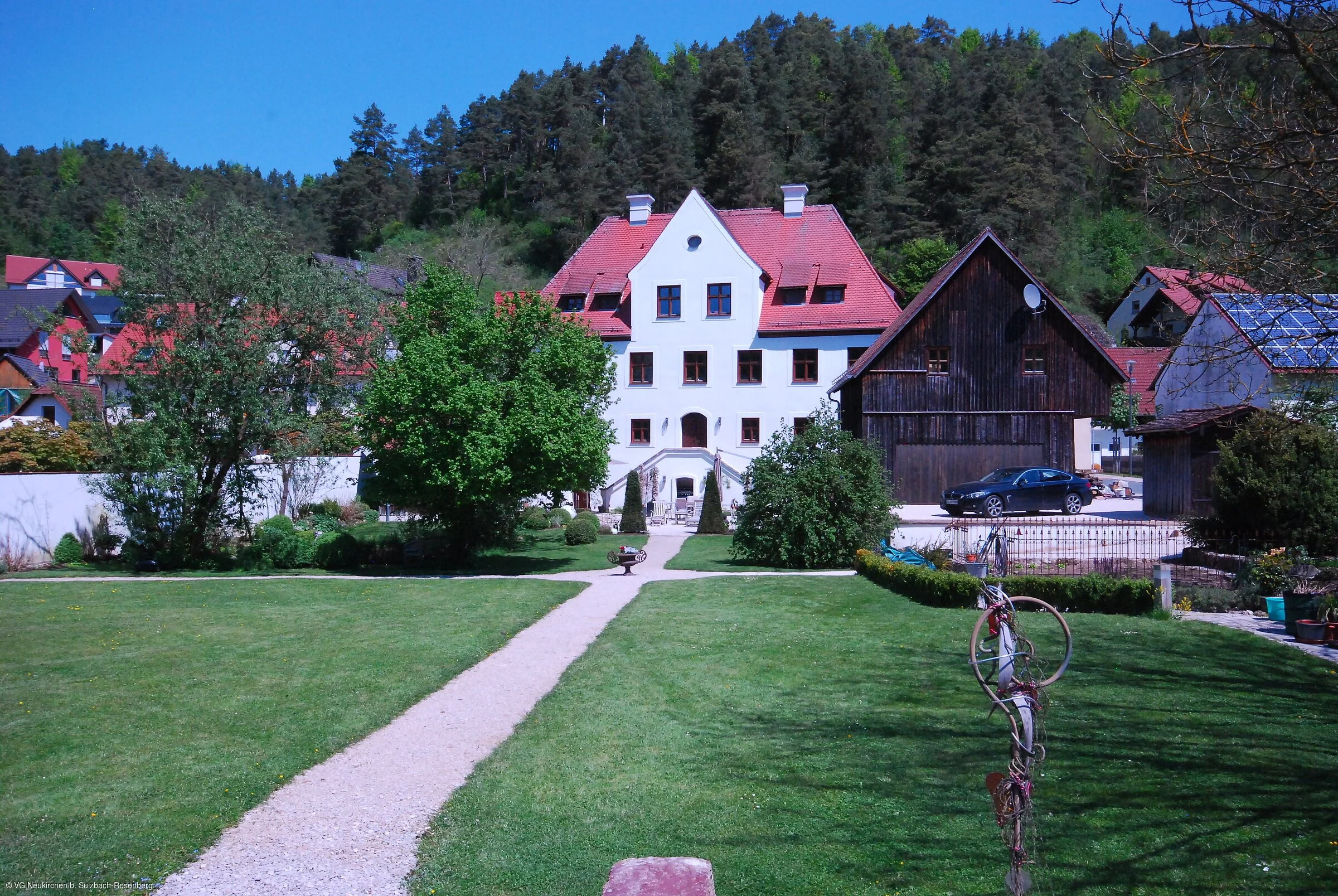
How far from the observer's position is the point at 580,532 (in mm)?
32094

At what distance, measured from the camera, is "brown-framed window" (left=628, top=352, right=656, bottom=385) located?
145 ft

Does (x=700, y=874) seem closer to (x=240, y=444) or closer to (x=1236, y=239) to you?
(x=1236, y=239)

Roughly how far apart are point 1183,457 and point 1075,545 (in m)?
9.18

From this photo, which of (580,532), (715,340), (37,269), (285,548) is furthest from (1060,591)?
(37,269)

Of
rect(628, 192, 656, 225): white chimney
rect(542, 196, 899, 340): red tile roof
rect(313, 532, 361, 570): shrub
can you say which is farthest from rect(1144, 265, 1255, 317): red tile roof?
rect(628, 192, 656, 225): white chimney

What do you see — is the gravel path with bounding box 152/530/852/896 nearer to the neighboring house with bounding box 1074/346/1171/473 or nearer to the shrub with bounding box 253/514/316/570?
the shrub with bounding box 253/514/316/570

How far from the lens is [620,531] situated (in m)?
36.8

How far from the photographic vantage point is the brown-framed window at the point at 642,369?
44281mm

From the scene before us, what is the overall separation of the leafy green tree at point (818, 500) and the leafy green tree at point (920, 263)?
37.4m

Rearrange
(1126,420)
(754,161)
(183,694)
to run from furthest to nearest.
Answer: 1. (754,161)
2. (1126,420)
3. (183,694)

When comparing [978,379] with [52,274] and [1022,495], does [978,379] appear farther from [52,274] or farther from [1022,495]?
[52,274]

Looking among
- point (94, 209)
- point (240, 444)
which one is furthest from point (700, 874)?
point (94, 209)

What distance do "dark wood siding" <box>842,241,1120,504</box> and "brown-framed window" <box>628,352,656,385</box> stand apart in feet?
35.1

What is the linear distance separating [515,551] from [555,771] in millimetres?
21313
